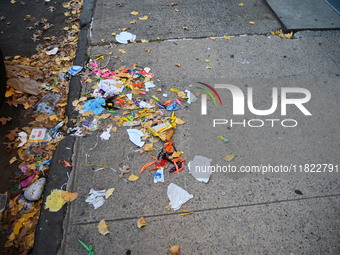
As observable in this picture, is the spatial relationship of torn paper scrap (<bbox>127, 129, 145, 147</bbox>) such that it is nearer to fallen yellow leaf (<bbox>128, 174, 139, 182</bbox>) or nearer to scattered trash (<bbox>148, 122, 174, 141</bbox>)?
scattered trash (<bbox>148, 122, 174, 141</bbox>)

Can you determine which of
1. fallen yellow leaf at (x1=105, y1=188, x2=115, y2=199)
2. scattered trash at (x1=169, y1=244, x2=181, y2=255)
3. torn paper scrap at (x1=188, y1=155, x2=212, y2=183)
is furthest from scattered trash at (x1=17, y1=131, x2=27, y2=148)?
scattered trash at (x1=169, y1=244, x2=181, y2=255)

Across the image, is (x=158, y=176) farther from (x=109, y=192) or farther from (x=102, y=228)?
(x=102, y=228)

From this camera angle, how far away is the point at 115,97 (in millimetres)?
3402

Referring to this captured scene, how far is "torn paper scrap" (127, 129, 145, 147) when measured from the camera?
289cm

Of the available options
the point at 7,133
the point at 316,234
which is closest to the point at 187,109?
the point at 316,234

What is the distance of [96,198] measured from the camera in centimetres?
249

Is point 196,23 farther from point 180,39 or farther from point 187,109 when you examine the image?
point 187,109

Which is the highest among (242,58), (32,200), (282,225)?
(242,58)

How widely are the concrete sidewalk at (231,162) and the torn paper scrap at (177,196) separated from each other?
0.04 meters

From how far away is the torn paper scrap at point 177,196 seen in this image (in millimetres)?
2432

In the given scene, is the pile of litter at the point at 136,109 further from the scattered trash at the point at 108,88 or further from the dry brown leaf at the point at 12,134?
the dry brown leaf at the point at 12,134

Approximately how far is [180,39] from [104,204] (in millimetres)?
2871

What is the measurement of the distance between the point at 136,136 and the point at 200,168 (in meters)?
0.78

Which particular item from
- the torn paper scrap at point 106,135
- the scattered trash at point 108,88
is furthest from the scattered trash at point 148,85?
the torn paper scrap at point 106,135
